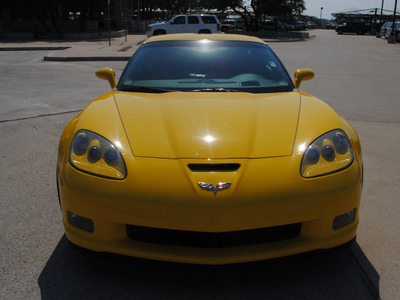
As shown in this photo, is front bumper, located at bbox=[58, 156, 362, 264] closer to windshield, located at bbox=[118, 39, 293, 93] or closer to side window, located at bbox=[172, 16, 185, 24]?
windshield, located at bbox=[118, 39, 293, 93]

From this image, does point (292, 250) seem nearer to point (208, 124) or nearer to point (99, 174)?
point (208, 124)

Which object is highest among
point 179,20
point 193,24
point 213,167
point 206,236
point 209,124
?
point 179,20

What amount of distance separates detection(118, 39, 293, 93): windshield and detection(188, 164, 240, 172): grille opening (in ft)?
3.69

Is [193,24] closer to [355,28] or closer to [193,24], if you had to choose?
[193,24]

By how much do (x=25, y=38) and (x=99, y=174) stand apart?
32.3 metres

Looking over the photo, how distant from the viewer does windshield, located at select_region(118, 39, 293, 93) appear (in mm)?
3328

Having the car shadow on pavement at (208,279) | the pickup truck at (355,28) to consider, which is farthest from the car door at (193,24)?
the pickup truck at (355,28)

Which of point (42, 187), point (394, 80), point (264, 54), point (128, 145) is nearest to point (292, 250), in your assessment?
point (128, 145)

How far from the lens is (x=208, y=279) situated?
2.40 meters

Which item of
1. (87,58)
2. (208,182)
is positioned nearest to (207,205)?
(208,182)

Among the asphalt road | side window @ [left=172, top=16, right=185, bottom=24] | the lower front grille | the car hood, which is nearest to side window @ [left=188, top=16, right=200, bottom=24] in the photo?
side window @ [left=172, top=16, right=185, bottom=24]

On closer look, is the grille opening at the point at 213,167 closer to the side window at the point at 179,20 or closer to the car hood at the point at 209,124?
the car hood at the point at 209,124

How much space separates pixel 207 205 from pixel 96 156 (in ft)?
2.38

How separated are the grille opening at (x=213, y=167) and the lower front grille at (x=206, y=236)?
0.33 m
